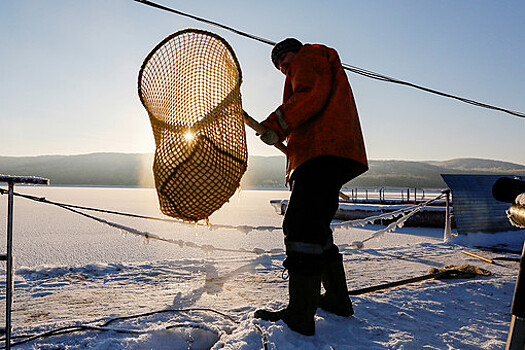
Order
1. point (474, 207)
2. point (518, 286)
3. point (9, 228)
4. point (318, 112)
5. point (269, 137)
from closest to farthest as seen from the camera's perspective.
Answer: point (518, 286), point (9, 228), point (269, 137), point (318, 112), point (474, 207)

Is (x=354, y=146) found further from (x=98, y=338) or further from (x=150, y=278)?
(x=150, y=278)

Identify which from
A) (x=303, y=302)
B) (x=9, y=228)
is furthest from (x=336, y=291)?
(x=9, y=228)

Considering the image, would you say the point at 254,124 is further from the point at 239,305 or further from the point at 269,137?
the point at 239,305

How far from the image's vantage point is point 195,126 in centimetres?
185

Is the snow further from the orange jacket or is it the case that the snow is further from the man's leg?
the orange jacket

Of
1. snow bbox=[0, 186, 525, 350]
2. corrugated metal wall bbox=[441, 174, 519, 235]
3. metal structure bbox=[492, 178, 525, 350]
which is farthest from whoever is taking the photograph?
corrugated metal wall bbox=[441, 174, 519, 235]

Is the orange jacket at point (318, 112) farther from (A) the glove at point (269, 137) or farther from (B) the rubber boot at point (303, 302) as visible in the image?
(B) the rubber boot at point (303, 302)

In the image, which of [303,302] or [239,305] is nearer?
[303,302]

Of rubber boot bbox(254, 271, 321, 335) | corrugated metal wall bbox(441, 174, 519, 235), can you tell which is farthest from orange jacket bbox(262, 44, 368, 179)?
corrugated metal wall bbox(441, 174, 519, 235)

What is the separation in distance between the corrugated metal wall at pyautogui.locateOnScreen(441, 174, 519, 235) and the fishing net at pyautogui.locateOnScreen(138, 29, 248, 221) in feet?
20.7

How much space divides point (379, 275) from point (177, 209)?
290cm

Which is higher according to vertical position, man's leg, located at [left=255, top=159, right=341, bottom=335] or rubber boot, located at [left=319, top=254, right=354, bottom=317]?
man's leg, located at [left=255, top=159, right=341, bottom=335]

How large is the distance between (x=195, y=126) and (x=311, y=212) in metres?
0.79

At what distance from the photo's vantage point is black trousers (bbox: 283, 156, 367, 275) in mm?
1917
